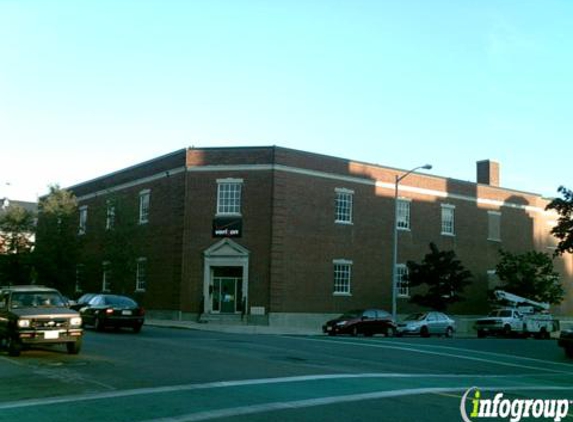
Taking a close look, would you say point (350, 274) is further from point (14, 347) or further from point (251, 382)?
point (251, 382)

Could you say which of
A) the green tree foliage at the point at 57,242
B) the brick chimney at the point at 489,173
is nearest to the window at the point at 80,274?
the green tree foliage at the point at 57,242

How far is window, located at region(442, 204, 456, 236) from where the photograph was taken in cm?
4544

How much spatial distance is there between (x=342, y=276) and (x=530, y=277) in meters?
15.2

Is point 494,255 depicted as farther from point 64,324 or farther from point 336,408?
point 336,408

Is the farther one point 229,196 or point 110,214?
point 110,214

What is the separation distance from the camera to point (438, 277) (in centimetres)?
4050

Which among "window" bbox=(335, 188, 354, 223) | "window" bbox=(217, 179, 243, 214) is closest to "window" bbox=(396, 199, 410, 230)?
"window" bbox=(335, 188, 354, 223)

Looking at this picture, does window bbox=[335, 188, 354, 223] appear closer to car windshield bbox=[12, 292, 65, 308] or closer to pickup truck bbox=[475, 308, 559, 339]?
pickup truck bbox=[475, 308, 559, 339]

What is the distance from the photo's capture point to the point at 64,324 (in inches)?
621

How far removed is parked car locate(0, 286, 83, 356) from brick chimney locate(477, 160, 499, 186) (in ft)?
137

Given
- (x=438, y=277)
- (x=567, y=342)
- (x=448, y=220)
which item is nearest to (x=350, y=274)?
(x=438, y=277)

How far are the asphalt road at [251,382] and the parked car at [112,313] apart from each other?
4809mm

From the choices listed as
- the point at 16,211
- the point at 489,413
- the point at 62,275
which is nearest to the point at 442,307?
the point at 62,275

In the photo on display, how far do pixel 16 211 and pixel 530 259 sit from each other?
118 ft
